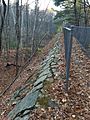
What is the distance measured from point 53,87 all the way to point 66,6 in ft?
87.8

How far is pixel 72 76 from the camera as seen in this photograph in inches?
258

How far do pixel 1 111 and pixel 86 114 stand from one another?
3.04 m

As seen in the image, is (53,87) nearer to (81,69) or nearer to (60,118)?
(60,118)

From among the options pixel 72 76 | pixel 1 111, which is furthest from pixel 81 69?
pixel 1 111

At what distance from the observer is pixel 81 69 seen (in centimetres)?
738

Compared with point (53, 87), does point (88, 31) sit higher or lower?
higher

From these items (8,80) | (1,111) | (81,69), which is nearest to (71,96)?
(81,69)

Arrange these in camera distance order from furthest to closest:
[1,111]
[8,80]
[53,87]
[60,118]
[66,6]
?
[66,6]
[8,80]
[1,111]
[53,87]
[60,118]

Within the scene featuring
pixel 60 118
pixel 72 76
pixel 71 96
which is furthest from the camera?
pixel 72 76

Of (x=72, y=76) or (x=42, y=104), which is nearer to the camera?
(x=42, y=104)

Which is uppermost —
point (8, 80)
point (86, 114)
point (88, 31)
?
point (88, 31)

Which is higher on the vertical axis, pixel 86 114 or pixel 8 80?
pixel 86 114

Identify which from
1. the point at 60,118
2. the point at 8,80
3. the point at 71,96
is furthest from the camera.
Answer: the point at 8,80

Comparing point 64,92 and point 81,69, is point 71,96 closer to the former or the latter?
point 64,92
